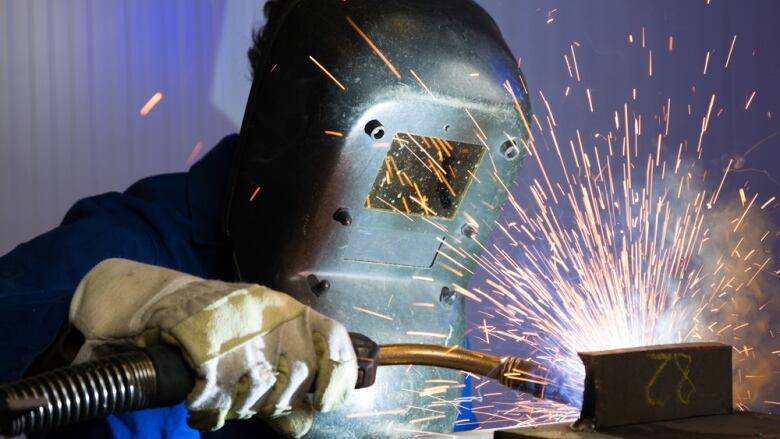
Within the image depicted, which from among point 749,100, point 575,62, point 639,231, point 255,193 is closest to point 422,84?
point 255,193

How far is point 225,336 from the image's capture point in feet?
3.69

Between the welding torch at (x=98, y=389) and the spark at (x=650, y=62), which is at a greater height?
the spark at (x=650, y=62)

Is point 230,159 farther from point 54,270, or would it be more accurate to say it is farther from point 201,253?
point 54,270

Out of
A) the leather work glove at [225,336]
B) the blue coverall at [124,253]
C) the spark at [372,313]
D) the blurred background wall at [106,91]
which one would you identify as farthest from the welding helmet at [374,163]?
the blurred background wall at [106,91]

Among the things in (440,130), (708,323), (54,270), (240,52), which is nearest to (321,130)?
(440,130)

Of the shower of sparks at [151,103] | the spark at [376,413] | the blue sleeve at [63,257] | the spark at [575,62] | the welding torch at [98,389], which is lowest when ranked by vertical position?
the spark at [376,413]

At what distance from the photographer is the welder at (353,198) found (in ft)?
5.83

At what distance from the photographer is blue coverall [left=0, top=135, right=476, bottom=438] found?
4.60 ft

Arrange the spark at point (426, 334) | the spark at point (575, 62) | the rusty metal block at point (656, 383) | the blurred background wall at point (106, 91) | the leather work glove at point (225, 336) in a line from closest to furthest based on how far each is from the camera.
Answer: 1. the leather work glove at point (225, 336)
2. the rusty metal block at point (656, 383)
3. the spark at point (426, 334)
4. the blurred background wall at point (106, 91)
5. the spark at point (575, 62)

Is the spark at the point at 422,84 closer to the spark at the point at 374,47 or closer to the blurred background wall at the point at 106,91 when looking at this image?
the spark at the point at 374,47

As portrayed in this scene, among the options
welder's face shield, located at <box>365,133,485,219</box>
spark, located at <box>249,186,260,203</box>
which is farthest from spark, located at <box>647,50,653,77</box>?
spark, located at <box>249,186,260,203</box>

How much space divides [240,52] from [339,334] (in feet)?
7.80

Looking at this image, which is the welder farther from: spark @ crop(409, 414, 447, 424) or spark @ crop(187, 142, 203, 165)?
spark @ crop(187, 142, 203, 165)

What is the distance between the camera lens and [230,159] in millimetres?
2061
